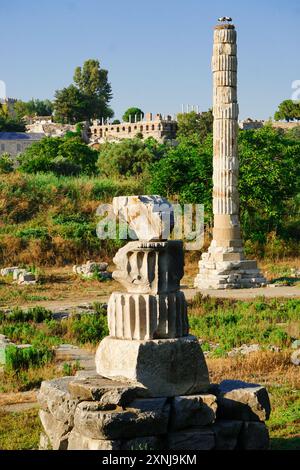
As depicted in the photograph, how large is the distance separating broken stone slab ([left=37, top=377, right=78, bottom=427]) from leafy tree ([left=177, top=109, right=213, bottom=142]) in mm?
70378

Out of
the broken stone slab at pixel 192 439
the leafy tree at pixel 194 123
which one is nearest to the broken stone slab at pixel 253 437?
the broken stone slab at pixel 192 439

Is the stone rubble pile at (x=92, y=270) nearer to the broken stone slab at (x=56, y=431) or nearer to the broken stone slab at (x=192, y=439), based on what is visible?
the broken stone slab at (x=56, y=431)

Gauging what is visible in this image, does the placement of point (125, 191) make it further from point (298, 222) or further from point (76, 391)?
point (76, 391)

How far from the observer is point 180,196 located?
29.8 meters

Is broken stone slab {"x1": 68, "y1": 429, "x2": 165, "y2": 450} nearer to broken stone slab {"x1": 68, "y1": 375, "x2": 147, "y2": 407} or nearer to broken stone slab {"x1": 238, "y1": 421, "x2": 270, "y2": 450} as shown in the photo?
broken stone slab {"x1": 68, "y1": 375, "x2": 147, "y2": 407}

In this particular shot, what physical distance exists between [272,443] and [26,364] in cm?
510

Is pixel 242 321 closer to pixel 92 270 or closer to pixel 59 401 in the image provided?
pixel 92 270

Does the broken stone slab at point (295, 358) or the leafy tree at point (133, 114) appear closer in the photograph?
the broken stone slab at point (295, 358)

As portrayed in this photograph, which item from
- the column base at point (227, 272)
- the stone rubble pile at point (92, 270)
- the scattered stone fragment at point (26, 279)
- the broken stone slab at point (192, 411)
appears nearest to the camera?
the broken stone slab at point (192, 411)

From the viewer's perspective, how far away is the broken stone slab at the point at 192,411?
22.9 ft

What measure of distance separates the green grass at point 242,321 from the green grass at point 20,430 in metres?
4.41

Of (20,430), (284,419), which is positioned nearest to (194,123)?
(284,419)

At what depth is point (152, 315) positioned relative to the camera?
7.29 meters

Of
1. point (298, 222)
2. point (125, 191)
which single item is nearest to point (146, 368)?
point (298, 222)
